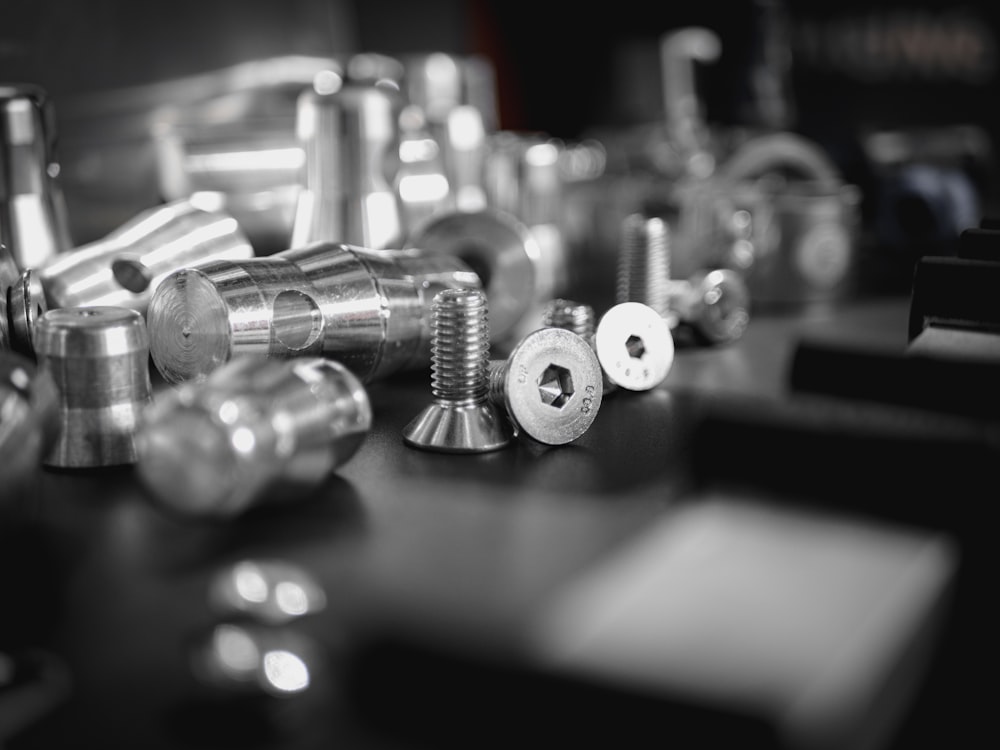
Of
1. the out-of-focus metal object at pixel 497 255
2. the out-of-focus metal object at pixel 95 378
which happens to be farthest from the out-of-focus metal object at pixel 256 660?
the out-of-focus metal object at pixel 497 255

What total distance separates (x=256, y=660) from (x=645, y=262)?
0.90 m

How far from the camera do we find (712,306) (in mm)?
1305

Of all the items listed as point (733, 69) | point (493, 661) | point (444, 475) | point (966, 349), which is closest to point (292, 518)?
point (444, 475)

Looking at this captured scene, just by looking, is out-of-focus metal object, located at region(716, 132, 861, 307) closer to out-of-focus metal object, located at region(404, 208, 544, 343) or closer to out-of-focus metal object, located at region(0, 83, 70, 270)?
out-of-focus metal object, located at region(404, 208, 544, 343)

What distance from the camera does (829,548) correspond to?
2.08ft

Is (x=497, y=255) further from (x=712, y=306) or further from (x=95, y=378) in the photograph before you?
(x=95, y=378)

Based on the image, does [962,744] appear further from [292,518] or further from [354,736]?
[292,518]

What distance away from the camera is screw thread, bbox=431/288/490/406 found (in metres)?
0.88

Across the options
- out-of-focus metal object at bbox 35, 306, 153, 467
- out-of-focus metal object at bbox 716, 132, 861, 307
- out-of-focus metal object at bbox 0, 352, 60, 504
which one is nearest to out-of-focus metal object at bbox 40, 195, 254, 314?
out-of-focus metal object at bbox 35, 306, 153, 467

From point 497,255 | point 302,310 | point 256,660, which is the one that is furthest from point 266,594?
point 497,255

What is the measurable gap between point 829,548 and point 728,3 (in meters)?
2.69

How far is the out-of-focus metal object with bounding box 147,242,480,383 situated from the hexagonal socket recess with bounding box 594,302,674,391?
19cm

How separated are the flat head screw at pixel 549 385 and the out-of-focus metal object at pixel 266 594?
0.99ft

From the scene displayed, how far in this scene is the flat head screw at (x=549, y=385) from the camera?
869mm
